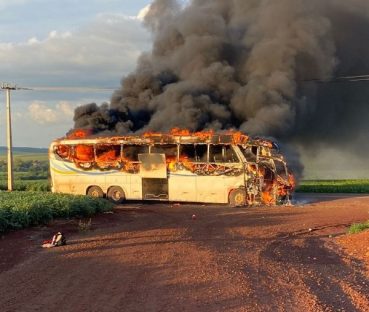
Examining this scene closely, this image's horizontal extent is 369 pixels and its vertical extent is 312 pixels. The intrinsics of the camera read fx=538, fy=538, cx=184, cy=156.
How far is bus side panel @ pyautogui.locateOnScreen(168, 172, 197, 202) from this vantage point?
2414 cm

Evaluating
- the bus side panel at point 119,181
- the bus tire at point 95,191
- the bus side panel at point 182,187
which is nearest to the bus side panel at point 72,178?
the bus tire at point 95,191

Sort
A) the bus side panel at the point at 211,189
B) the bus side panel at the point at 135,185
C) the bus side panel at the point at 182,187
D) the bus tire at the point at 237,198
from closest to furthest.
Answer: the bus tire at the point at 237,198 < the bus side panel at the point at 211,189 < the bus side panel at the point at 182,187 < the bus side panel at the point at 135,185

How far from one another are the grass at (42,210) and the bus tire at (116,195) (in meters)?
5.33

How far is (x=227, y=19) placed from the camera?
42.8 meters

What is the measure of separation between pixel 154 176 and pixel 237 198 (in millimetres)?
3967

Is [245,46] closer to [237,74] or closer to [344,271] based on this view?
[237,74]

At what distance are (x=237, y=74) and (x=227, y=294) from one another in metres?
29.9

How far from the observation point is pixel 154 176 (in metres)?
24.7

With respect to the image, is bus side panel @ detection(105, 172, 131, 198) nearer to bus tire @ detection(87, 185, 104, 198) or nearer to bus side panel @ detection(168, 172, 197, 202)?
bus tire @ detection(87, 185, 104, 198)

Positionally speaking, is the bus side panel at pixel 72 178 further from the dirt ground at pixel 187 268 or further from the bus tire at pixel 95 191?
the dirt ground at pixel 187 268

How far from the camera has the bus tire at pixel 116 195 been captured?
25.7 metres

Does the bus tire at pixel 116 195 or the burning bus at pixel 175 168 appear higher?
the burning bus at pixel 175 168

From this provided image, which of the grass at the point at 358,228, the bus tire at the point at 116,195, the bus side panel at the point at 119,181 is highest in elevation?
the bus side panel at the point at 119,181

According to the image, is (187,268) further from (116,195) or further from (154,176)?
(116,195)
